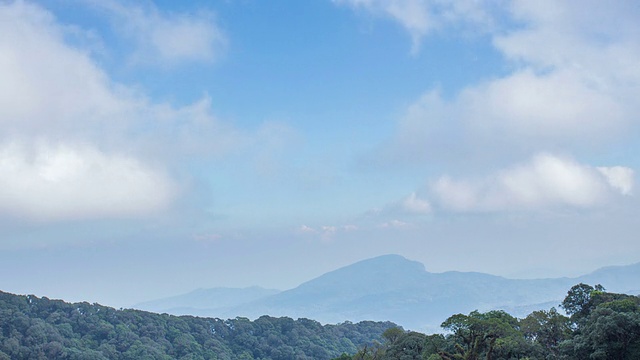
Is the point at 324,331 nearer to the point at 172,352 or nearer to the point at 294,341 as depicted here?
the point at 294,341

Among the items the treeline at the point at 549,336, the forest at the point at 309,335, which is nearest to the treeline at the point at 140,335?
the forest at the point at 309,335

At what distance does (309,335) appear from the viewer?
100250 mm

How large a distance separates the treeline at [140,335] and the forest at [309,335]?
0.50ft

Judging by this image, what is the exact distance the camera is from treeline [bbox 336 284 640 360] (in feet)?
97.5

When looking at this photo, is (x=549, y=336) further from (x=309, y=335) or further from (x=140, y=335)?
(x=140, y=335)

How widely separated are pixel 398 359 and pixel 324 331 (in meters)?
62.4

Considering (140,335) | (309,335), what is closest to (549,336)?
(309,335)

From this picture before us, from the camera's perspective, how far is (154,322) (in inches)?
3659

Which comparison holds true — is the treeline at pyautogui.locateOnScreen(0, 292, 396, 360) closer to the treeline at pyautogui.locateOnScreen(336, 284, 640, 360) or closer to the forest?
the forest

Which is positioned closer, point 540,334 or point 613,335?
point 613,335

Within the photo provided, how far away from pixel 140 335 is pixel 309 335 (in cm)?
2929

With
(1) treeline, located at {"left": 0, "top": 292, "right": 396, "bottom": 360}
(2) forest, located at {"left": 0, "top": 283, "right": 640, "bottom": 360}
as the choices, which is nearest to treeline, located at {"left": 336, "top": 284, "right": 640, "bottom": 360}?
(2) forest, located at {"left": 0, "top": 283, "right": 640, "bottom": 360}

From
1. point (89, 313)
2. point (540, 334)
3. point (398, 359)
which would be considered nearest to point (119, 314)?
point (89, 313)

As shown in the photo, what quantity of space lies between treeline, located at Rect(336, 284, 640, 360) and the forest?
0.05m
